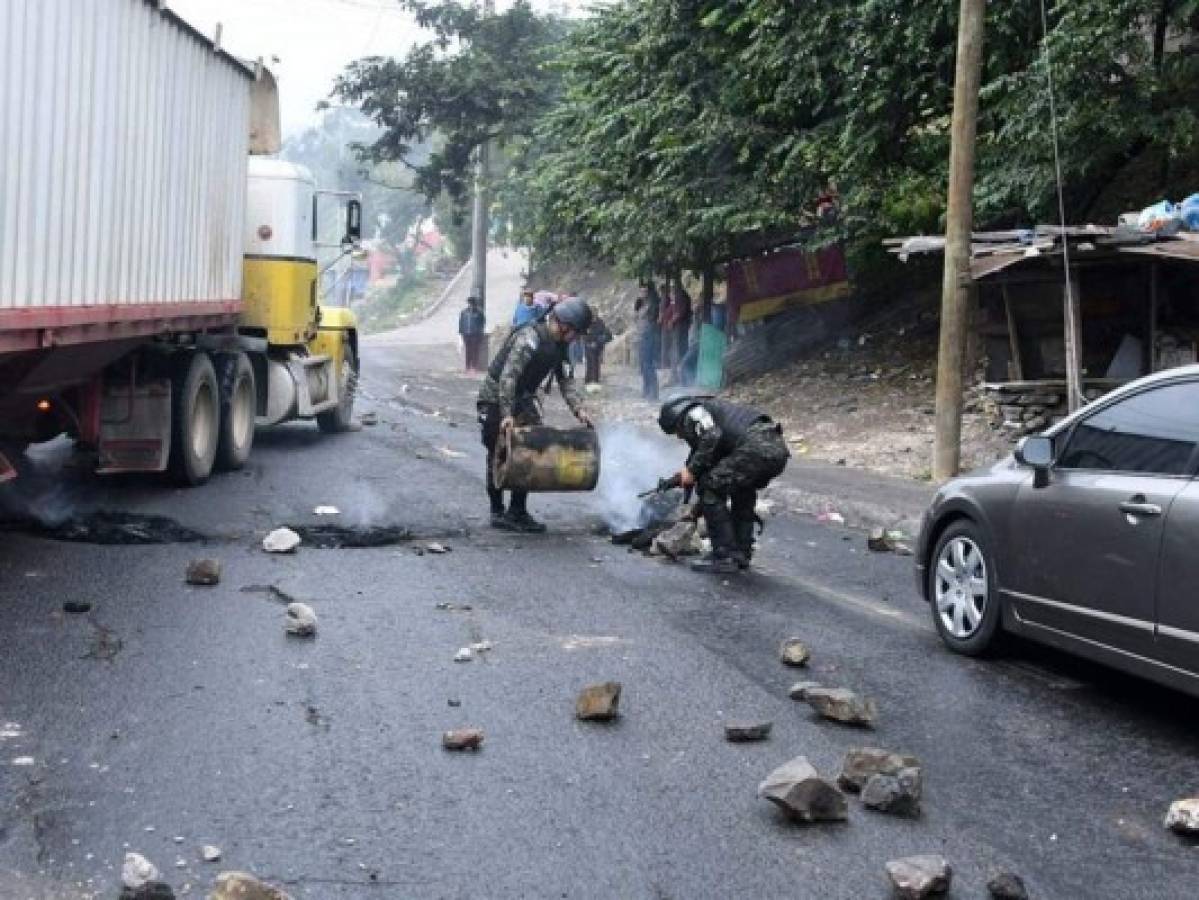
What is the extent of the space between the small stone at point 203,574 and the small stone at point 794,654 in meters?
3.25

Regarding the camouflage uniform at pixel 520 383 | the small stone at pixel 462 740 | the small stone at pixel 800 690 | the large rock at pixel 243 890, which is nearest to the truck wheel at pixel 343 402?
the camouflage uniform at pixel 520 383

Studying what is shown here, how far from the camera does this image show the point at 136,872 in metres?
3.68

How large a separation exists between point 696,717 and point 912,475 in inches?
371

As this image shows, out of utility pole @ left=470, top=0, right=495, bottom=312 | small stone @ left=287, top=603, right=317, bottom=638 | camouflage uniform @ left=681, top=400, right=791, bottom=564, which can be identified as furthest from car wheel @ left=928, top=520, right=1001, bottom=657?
utility pole @ left=470, top=0, right=495, bottom=312

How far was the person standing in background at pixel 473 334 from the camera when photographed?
33781 mm

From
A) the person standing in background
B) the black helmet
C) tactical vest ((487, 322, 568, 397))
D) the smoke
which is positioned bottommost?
the smoke

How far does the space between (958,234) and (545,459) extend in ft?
16.2

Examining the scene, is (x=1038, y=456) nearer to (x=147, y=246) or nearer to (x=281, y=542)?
(x=281, y=542)

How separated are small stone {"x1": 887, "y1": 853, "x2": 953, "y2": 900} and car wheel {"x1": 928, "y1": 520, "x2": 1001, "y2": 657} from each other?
2853 mm

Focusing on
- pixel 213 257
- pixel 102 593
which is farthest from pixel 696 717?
pixel 213 257

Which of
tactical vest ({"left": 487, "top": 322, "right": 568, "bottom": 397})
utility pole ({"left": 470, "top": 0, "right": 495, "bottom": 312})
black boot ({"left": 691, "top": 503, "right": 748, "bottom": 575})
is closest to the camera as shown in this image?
black boot ({"left": 691, "top": 503, "right": 748, "bottom": 575})

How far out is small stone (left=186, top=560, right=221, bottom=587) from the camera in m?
7.90

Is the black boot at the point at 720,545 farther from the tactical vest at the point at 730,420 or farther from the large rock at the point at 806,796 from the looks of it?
the large rock at the point at 806,796

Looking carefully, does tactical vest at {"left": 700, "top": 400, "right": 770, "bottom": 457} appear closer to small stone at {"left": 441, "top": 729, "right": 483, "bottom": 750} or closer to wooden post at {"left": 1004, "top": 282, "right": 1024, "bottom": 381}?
small stone at {"left": 441, "top": 729, "right": 483, "bottom": 750}
